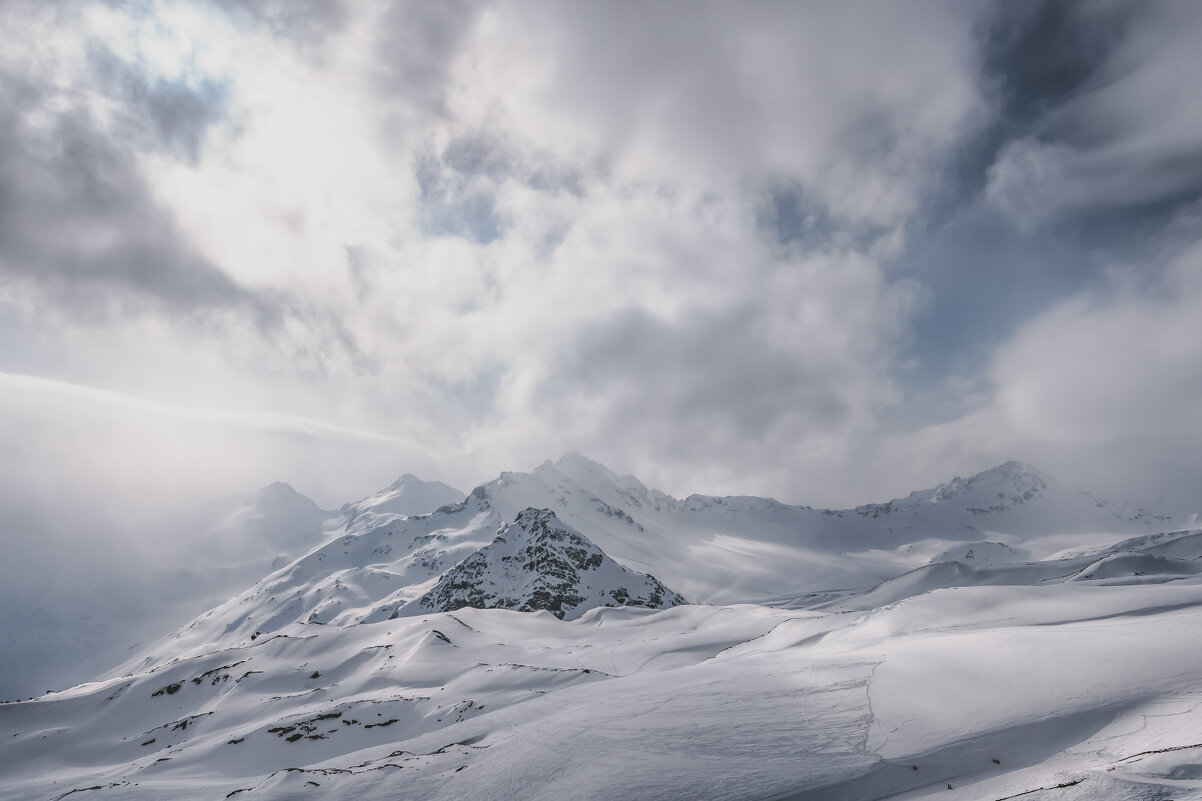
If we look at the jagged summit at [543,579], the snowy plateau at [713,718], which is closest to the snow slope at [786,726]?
the snowy plateau at [713,718]

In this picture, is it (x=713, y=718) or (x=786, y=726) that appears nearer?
(x=786, y=726)

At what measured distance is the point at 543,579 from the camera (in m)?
157

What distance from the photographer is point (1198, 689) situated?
1170 cm

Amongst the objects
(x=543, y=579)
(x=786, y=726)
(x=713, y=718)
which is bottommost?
(x=786, y=726)

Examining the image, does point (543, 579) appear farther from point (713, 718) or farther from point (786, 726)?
point (786, 726)

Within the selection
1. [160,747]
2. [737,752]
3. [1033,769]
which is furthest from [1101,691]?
[160,747]

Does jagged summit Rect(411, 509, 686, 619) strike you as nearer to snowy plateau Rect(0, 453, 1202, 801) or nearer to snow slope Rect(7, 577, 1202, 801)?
snowy plateau Rect(0, 453, 1202, 801)

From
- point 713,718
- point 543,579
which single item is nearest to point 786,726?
point 713,718

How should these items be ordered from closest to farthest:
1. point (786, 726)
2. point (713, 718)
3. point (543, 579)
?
point (786, 726), point (713, 718), point (543, 579)

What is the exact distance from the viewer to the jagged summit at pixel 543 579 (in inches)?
5960

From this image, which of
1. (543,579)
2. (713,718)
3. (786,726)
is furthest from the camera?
(543,579)

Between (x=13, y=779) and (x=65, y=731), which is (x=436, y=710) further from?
(x=65, y=731)

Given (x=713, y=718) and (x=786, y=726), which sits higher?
(x=713, y=718)

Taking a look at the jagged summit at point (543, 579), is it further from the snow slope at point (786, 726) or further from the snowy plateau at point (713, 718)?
the snow slope at point (786, 726)
